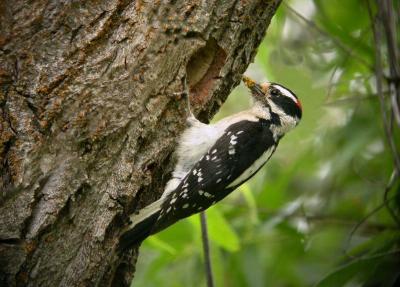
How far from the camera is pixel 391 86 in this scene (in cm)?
333

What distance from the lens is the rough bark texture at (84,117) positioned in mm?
2492

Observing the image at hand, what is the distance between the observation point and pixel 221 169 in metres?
3.47

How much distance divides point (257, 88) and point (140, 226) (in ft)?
5.34

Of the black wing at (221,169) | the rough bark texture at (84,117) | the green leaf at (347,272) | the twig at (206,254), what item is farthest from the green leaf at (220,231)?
the rough bark texture at (84,117)

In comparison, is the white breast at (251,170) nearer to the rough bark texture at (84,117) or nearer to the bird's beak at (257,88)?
the bird's beak at (257,88)

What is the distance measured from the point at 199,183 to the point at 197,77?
0.61 metres

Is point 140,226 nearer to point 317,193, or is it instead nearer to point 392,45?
point 392,45

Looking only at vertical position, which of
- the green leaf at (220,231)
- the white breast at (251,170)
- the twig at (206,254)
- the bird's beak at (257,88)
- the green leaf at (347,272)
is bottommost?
the green leaf at (347,272)

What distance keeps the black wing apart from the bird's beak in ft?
0.89

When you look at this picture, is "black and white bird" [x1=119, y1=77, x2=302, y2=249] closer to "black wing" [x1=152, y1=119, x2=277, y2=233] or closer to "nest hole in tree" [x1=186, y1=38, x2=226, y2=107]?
"black wing" [x1=152, y1=119, x2=277, y2=233]

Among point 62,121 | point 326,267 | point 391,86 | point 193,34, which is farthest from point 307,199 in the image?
point 62,121

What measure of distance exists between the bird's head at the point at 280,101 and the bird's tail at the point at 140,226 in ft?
4.18

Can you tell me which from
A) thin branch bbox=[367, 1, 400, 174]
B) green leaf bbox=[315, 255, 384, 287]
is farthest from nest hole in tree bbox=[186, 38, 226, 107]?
green leaf bbox=[315, 255, 384, 287]

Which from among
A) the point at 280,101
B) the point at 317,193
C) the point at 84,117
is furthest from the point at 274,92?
the point at 84,117
